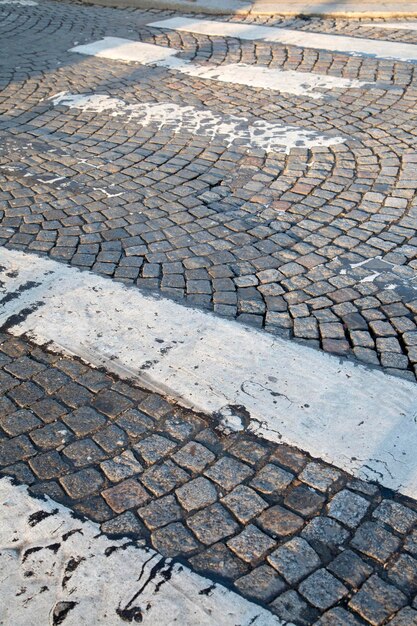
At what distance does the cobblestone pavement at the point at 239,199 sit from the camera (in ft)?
13.2

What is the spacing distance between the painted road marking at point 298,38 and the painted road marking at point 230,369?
5247mm

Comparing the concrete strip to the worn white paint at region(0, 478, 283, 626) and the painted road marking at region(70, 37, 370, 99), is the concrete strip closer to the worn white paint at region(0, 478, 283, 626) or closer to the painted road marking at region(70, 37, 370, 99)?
the painted road marking at region(70, 37, 370, 99)

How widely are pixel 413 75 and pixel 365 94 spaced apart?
0.79m

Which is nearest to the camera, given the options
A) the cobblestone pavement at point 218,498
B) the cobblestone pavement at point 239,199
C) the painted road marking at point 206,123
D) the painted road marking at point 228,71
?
the cobblestone pavement at point 218,498

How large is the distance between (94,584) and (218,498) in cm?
61

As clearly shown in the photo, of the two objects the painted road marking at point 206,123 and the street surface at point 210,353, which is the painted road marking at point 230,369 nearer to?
the street surface at point 210,353

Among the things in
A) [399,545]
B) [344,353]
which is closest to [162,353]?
[344,353]

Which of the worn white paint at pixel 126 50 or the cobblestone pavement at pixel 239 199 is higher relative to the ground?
the worn white paint at pixel 126 50

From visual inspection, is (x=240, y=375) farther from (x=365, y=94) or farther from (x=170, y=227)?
(x=365, y=94)

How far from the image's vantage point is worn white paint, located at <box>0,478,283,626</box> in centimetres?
242

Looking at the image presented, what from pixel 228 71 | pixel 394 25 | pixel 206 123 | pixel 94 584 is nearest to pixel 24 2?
pixel 228 71

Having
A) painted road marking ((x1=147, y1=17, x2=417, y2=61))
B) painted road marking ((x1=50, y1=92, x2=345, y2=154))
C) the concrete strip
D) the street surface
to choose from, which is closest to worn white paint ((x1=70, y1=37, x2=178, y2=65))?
painted road marking ((x1=147, y1=17, x2=417, y2=61))

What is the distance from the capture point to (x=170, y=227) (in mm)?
4719

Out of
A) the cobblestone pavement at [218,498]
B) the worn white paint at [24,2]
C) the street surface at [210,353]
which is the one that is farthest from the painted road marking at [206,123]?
the worn white paint at [24,2]
